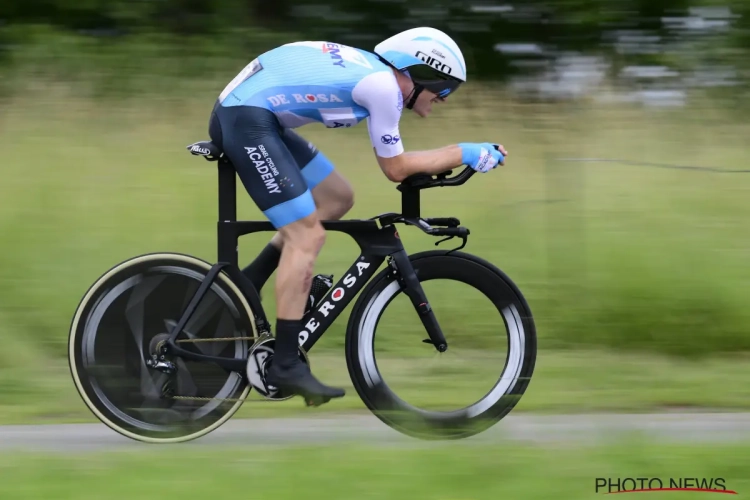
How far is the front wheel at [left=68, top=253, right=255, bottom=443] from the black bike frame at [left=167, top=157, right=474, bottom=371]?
48 millimetres

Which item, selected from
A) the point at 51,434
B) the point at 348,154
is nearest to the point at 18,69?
the point at 348,154

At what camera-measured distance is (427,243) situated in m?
7.32

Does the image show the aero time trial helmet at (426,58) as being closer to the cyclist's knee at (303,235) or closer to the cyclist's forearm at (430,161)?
the cyclist's forearm at (430,161)

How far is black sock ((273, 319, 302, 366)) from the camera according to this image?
474 centimetres

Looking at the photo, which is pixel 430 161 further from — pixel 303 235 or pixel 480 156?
pixel 303 235

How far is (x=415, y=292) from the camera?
485cm

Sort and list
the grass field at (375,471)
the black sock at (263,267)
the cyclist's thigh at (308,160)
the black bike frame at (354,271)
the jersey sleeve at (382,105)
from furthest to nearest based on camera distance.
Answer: the black sock at (263,267), the cyclist's thigh at (308,160), the black bike frame at (354,271), the jersey sleeve at (382,105), the grass field at (375,471)

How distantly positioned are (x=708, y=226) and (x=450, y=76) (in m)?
3.24

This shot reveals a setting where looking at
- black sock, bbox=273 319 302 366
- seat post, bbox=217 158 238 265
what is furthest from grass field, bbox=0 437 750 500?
seat post, bbox=217 158 238 265

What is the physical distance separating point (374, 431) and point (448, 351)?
1.52 ft

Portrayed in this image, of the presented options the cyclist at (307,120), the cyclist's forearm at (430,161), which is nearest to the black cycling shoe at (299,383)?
the cyclist at (307,120)

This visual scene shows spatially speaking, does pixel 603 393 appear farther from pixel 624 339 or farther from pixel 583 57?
pixel 583 57

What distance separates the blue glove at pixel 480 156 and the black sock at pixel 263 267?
3.10 ft

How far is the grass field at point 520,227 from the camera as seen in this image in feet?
19.7
